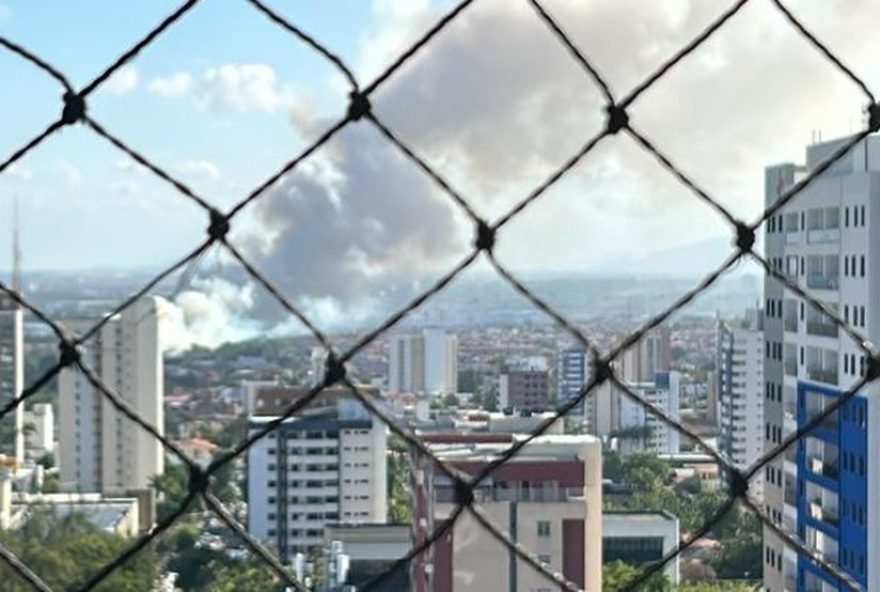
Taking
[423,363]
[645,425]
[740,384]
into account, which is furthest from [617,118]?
[740,384]

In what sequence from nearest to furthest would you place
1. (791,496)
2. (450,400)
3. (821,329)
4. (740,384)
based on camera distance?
(821,329)
(791,496)
(450,400)
(740,384)

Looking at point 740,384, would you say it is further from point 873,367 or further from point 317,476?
point 873,367

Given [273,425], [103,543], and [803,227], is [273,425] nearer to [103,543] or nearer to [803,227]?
[803,227]

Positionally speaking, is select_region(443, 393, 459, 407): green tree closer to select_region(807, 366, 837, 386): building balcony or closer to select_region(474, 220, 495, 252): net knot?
select_region(807, 366, 837, 386): building balcony

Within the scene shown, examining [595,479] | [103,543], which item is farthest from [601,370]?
[103,543]

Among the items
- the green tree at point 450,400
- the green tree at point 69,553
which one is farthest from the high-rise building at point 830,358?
the green tree at point 69,553

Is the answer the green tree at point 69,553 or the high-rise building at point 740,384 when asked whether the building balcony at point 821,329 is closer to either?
the green tree at point 69,553

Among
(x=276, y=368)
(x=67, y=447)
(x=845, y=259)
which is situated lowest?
(x=67, y=447)
